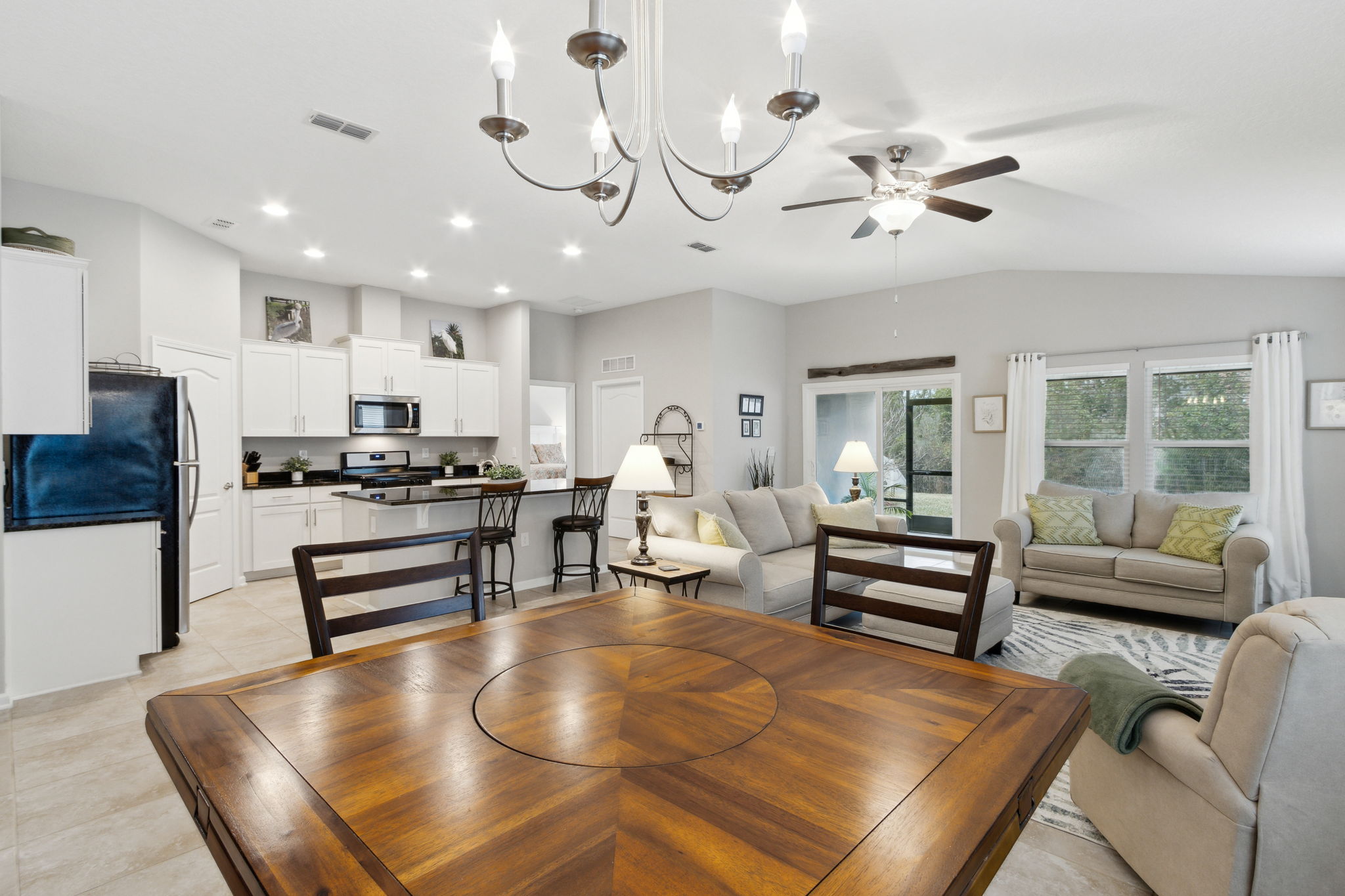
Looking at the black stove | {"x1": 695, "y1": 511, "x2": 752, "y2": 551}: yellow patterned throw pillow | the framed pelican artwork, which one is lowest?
{"x1": 695, "y1": 511, "x2": 752, "y2": 551}: yellow patterned throw pillow

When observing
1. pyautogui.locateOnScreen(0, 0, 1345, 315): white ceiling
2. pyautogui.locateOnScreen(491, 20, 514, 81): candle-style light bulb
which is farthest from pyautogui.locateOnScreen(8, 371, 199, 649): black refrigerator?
pyautogui.locateOnScreen(491, 20, 514, 81): candle-style light bulb

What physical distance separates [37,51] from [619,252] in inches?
141

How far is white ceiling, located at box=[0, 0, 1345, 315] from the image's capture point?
2350 mm

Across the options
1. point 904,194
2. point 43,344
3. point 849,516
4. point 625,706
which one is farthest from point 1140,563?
point 43,344

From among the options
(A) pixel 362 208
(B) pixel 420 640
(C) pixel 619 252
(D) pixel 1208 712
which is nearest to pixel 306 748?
(B) pixel 420 640

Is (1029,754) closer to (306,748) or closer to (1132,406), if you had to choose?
(306,748)

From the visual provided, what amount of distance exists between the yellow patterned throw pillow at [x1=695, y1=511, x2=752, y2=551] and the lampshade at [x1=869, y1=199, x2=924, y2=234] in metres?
1.96

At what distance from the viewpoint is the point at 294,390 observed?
612cm

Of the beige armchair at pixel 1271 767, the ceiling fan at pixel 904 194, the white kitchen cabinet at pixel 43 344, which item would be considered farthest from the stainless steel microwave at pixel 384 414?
the beige armchair at pixel 1271 767

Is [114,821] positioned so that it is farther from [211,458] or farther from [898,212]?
[898,212]

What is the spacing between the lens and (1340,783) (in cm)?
140

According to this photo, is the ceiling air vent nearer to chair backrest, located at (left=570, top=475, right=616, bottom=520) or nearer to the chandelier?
the chandelier

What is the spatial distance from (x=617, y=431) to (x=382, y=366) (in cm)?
271

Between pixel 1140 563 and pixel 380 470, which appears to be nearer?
pixel 1140 563
